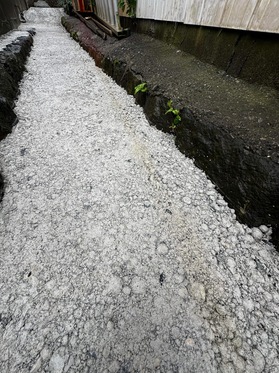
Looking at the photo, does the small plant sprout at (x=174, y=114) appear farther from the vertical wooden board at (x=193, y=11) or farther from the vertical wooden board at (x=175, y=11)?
the vertical wooden board at (x=175, y=11)

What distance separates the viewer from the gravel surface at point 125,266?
1.07m

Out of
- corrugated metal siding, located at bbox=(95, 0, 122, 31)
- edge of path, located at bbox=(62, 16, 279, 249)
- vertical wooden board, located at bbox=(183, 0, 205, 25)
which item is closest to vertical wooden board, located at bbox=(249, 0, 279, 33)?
edge of path, located at bbox=(62, 16, 279, 249)

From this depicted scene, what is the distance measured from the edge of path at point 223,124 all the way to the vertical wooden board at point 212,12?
0.48 meters

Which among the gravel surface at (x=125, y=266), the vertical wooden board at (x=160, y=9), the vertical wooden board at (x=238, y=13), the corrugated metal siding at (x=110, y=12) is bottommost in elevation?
the gravel surface at (x=125, y=266)

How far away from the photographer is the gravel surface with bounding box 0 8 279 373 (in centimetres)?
107

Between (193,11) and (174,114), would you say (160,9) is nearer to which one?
(193,11)

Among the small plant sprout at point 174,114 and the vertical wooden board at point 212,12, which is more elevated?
the vertical wooden board at point 212,12

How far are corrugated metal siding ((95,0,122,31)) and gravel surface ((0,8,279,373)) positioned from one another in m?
4.14

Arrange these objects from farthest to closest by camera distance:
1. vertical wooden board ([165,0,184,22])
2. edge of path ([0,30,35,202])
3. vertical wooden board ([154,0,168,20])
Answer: vertical wooden board ([154,0,168,20])
vertical wooden board ([165,0,184,22])
edge of path ([0,30,35,202])

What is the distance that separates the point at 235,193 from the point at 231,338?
109cm

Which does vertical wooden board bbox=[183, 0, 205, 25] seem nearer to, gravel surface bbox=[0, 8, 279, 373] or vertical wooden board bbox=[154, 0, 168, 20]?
vertical wooden board bbox=[154, 0, 168, 20]

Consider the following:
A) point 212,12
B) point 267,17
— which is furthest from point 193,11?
point 267,17

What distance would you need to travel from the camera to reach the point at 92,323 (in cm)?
116

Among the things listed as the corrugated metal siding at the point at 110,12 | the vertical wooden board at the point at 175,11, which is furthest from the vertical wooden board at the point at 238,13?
the corrugated metal siding at the point at 110,12
